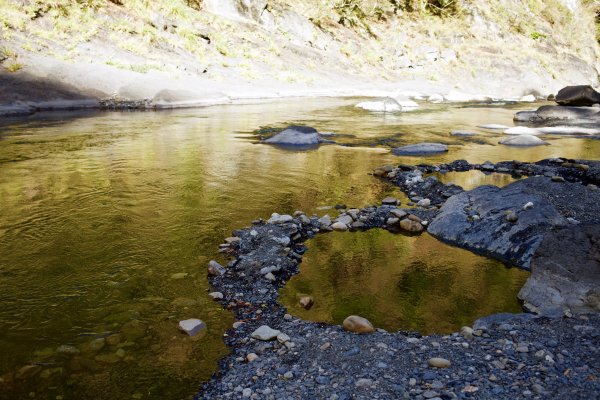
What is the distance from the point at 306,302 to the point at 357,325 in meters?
0.64

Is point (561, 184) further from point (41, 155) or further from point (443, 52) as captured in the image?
point (443, 52)

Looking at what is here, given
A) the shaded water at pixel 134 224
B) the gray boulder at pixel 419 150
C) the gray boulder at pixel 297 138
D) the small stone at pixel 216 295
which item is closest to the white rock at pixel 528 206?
the shaded water at pixel 134 224

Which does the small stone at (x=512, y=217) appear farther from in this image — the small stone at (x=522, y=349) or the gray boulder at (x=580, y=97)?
the gray boulder at (x=580, y=97)

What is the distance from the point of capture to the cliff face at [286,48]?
23.0m

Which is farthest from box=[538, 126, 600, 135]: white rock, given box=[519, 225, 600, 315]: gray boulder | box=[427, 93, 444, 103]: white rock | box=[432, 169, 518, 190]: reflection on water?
box=[519, 225, 600, 315]: gray boulder

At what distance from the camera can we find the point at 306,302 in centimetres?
435

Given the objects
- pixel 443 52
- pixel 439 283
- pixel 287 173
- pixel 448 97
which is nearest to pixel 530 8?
pixel 443 52

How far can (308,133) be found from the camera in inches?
538

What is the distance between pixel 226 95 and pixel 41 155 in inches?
600

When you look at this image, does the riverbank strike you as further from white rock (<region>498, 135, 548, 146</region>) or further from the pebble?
white rock (<region>498, 135, 548, 146</region>)

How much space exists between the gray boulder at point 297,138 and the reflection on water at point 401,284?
299 inches

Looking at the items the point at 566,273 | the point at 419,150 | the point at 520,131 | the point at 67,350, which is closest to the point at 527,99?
the point at 520,131

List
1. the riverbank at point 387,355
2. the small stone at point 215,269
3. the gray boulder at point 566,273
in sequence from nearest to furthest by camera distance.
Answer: the riverbank at point 387,355 → the gray boulder at point 566,273 → the small stone at point 215,269

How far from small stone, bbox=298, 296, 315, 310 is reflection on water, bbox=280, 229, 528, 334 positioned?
0.05 m
